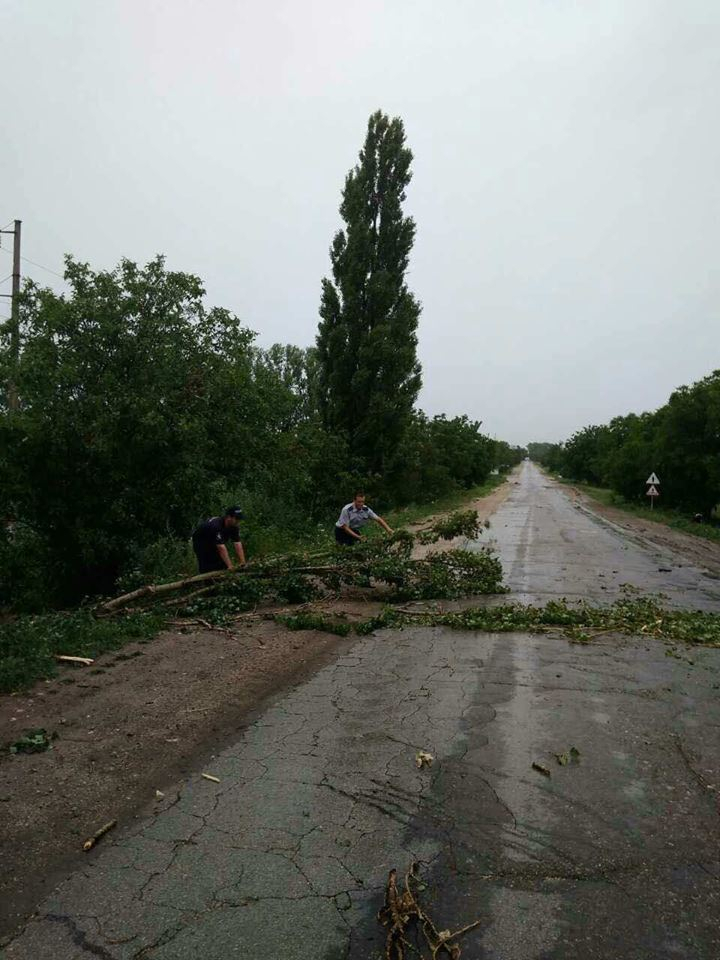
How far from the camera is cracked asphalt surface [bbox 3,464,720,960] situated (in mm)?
2723

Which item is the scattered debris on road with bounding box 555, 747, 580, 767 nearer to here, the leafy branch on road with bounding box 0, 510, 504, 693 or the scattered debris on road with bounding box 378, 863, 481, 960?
the scattered debris on road with bounding box 378, 863, 481, 960

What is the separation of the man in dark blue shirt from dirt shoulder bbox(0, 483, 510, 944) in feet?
5.49

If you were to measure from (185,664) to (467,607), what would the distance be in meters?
4.55

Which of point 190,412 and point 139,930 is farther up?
point 190,412

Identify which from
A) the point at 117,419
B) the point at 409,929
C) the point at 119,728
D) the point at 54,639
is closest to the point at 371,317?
the point at 117,419

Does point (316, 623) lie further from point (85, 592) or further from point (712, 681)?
point (85, 592)

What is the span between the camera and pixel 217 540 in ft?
30.7

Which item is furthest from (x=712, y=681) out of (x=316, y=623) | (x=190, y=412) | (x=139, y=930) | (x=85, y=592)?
(x=85, y=592)

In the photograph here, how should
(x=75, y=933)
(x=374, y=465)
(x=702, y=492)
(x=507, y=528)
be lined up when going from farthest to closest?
(x=702, y=492) < (x=374, y=465) < (x=507, y=528) < (x=75, y=933)

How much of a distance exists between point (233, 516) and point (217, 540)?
1.70 ft

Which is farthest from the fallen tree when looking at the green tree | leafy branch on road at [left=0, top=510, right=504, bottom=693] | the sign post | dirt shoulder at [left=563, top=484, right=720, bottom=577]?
the sign post

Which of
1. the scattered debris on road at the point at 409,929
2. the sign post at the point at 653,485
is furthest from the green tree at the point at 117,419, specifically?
the sign post at the point at 653,485

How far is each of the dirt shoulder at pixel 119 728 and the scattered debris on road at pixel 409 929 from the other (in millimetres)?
1579

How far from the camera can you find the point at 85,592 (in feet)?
37.8
